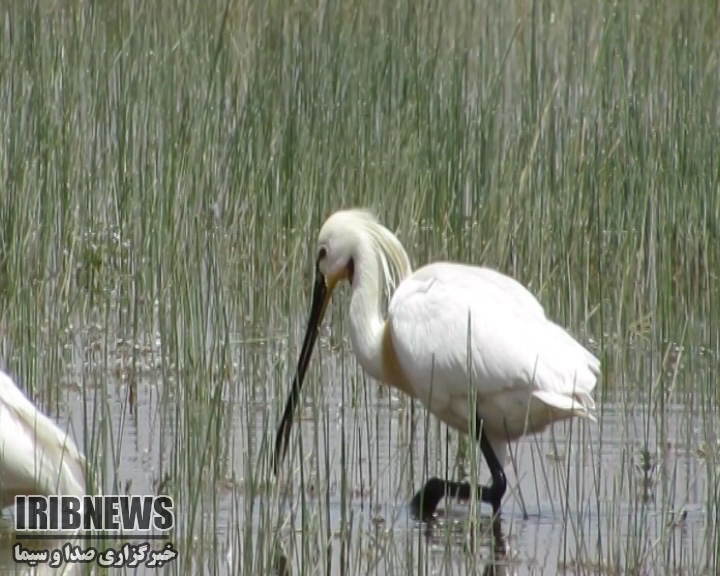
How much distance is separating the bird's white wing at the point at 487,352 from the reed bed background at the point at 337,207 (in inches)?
7.4

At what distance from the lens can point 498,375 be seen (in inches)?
196

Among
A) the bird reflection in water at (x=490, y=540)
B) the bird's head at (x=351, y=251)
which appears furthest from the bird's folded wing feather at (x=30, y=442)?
the bird's head at (x=351, y=251)

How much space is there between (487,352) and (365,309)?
59 cm

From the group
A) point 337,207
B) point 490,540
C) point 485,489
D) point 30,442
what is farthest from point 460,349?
point 337,207

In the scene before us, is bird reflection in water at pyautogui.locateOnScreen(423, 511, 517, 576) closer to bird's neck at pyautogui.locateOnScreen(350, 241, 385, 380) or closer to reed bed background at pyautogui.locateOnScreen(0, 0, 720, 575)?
reed bed background at pyautogui.locateOnScreen(0, 0, 720, 575)

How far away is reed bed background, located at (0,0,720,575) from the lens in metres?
5.30

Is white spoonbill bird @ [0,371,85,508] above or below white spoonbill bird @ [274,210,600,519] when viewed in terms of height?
below

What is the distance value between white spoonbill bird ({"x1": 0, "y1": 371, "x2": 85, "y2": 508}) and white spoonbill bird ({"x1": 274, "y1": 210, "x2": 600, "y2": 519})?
0.70 m

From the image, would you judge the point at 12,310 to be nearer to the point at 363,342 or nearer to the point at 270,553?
the point at 363,342

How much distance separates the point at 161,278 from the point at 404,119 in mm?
1364

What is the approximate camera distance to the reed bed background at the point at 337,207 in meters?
5.30

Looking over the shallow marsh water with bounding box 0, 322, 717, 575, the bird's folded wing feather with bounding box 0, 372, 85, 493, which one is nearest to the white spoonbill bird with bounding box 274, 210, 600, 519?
the shallow marsh water with bounding box 0, 322, 717, 575

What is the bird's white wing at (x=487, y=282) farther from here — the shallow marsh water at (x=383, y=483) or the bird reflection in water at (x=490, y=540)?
the bird reflection in water at (x=490, y=540)

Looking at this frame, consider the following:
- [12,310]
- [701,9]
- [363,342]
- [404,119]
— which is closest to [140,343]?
[12,310]
